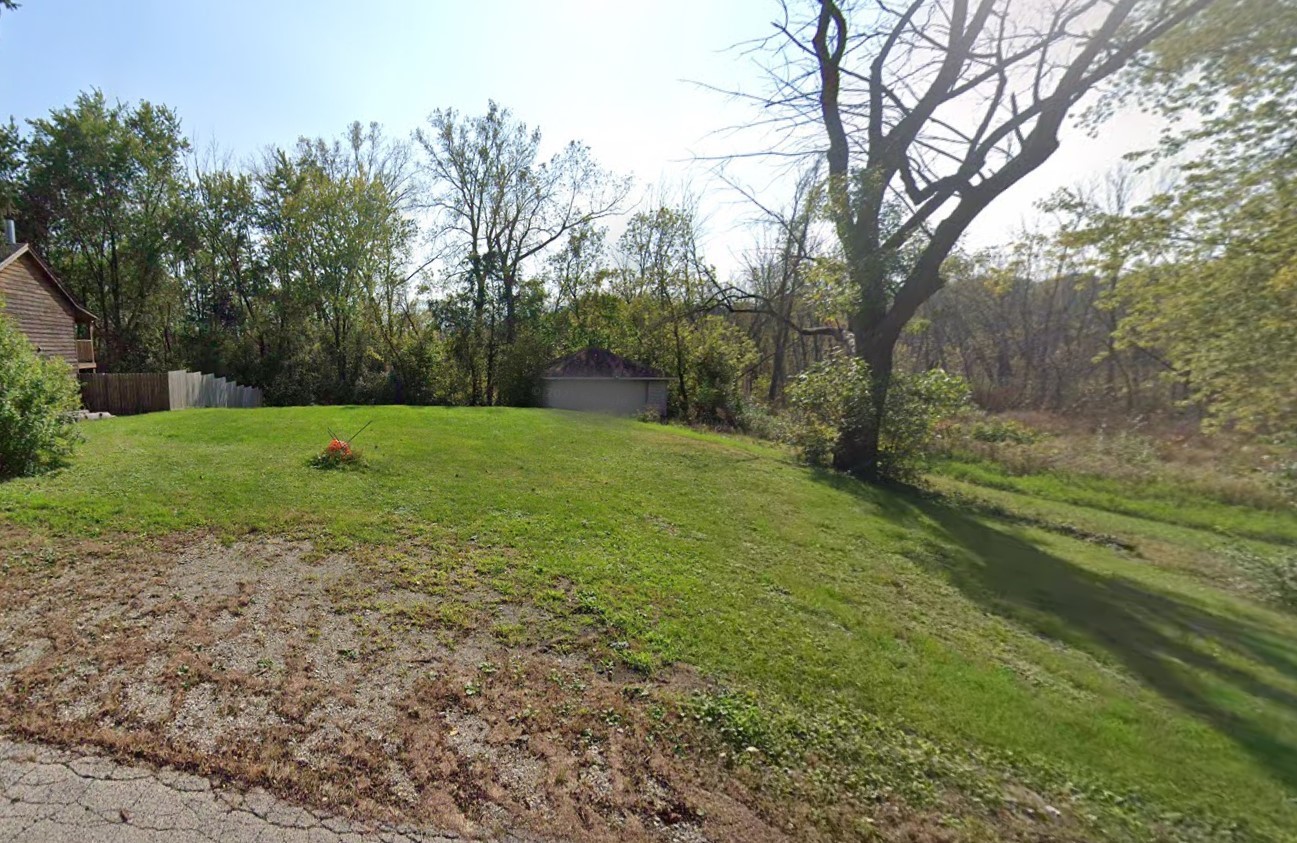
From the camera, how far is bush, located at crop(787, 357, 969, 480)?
38.0ft

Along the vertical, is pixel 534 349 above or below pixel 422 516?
above

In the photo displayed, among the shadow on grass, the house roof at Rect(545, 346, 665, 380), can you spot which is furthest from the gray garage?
the shadow on grass

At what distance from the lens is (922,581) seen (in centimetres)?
592

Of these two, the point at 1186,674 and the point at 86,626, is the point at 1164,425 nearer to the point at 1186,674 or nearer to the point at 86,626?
the point at 1186,674

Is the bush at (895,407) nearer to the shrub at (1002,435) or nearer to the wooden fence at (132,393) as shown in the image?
the shrub at (1002,435)

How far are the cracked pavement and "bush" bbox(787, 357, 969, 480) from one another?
37.5ft

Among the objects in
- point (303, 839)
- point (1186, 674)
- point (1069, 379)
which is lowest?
point (1186, 674)

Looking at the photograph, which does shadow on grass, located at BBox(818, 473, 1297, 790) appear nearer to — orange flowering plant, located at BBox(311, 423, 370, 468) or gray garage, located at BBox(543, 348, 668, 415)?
orange flowering plant, located at BBox(311, 423, 370, 468)

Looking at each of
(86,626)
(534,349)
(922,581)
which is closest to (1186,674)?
(922,581)

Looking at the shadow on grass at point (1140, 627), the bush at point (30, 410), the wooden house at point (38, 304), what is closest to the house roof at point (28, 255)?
the wooden house at point (38, 304)

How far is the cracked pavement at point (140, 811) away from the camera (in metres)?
2.13

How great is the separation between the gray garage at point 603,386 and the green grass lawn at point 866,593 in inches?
569

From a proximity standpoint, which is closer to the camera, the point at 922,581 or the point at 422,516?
the point at 922,581

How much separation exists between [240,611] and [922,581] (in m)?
6.84
